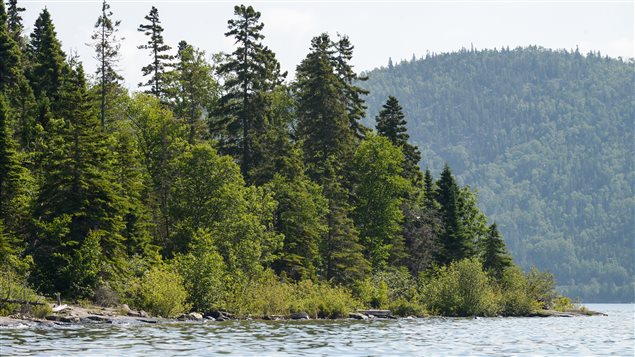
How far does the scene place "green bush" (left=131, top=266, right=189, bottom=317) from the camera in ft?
213

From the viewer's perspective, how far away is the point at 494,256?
105 metres

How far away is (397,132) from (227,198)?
139 feet

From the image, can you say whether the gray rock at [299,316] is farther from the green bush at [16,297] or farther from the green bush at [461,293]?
the green bush at [16,297]

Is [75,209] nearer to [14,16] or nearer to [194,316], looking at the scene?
[194,316]

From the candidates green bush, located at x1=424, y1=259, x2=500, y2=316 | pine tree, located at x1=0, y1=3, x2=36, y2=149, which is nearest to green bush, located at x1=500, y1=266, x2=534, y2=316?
green bush, located at x1=424, y1=259, x2=500, y2=316

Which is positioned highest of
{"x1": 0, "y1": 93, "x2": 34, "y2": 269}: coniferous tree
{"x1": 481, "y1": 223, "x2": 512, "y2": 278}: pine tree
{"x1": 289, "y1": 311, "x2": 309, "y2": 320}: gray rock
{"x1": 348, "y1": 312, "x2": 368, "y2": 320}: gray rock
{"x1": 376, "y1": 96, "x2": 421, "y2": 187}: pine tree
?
{"x1": 376, "y1": 96, "x2": 421, "y2": 187}: pine tree

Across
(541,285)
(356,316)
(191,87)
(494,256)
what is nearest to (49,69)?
(191,87)

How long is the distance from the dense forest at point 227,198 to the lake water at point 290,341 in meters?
10.3

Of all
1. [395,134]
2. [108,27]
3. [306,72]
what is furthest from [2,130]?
[395,134]

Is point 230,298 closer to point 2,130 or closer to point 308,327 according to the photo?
point 308,327

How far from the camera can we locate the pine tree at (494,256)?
104 metres

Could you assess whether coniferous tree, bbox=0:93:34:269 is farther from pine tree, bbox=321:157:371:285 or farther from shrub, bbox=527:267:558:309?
shrub, bbox=527:267:558:309

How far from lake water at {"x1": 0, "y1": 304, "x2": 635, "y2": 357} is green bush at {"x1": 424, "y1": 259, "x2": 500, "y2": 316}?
2767cm

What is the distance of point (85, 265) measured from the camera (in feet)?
211
